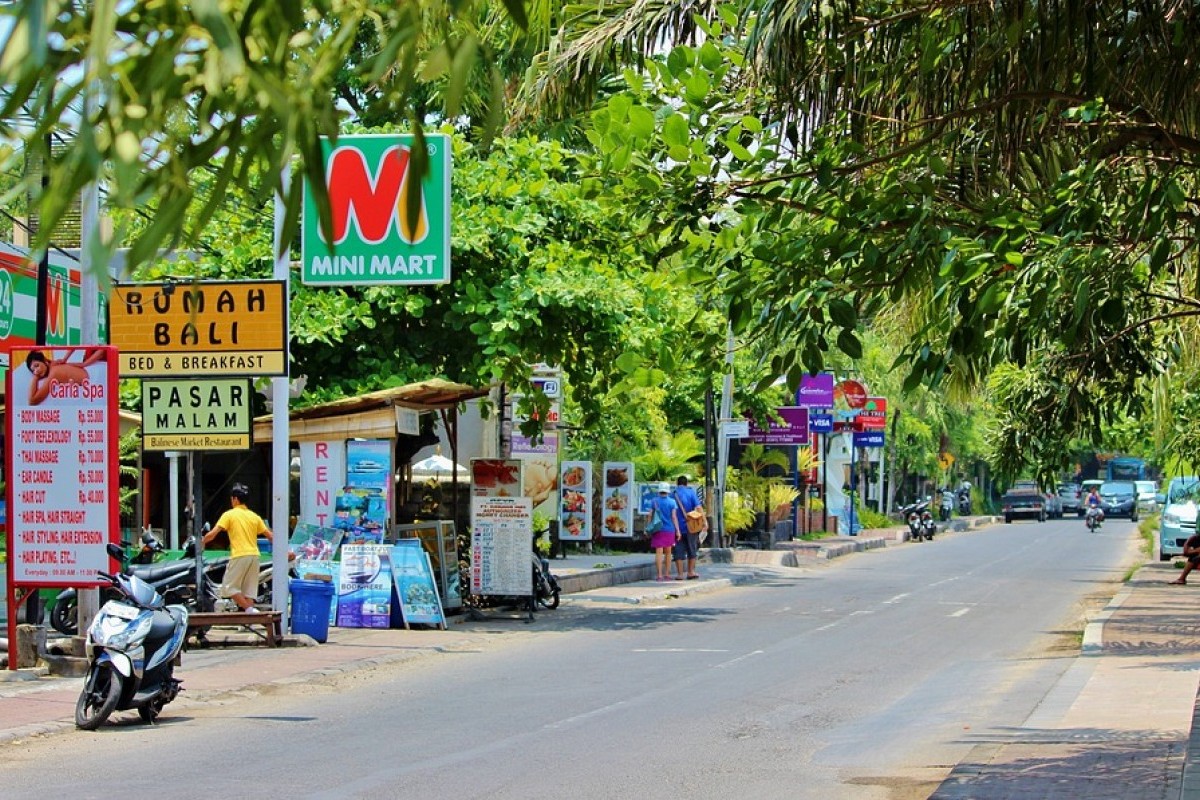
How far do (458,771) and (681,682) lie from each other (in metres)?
5.11

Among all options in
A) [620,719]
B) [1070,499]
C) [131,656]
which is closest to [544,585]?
[620,719]

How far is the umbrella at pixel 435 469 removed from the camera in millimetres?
26188

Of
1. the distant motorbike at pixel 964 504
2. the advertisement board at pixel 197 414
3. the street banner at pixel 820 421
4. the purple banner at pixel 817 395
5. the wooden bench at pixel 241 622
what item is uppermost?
the purple banner at pixel 817 395

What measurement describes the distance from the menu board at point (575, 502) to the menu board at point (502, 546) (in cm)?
1109

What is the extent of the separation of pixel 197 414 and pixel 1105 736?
9.46m

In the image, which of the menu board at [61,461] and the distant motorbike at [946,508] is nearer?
the menu board at [61,461]

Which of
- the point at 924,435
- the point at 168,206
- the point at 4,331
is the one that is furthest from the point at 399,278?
the point at 924,435

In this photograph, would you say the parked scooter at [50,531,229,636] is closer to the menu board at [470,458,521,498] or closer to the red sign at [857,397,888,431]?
the menu board at [470,458,521,498]

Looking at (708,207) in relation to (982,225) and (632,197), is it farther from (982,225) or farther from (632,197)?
(982,225)

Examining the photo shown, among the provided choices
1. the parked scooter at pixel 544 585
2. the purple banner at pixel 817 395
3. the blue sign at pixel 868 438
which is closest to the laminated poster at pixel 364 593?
the parked scooter at pixel 544 585

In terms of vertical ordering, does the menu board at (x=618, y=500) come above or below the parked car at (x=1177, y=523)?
above

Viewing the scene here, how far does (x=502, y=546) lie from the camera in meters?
21.1

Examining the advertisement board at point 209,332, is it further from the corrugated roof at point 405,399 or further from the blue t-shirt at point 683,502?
the blue t-shirt at point 683,502

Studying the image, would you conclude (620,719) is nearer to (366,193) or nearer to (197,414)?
(197,414)
